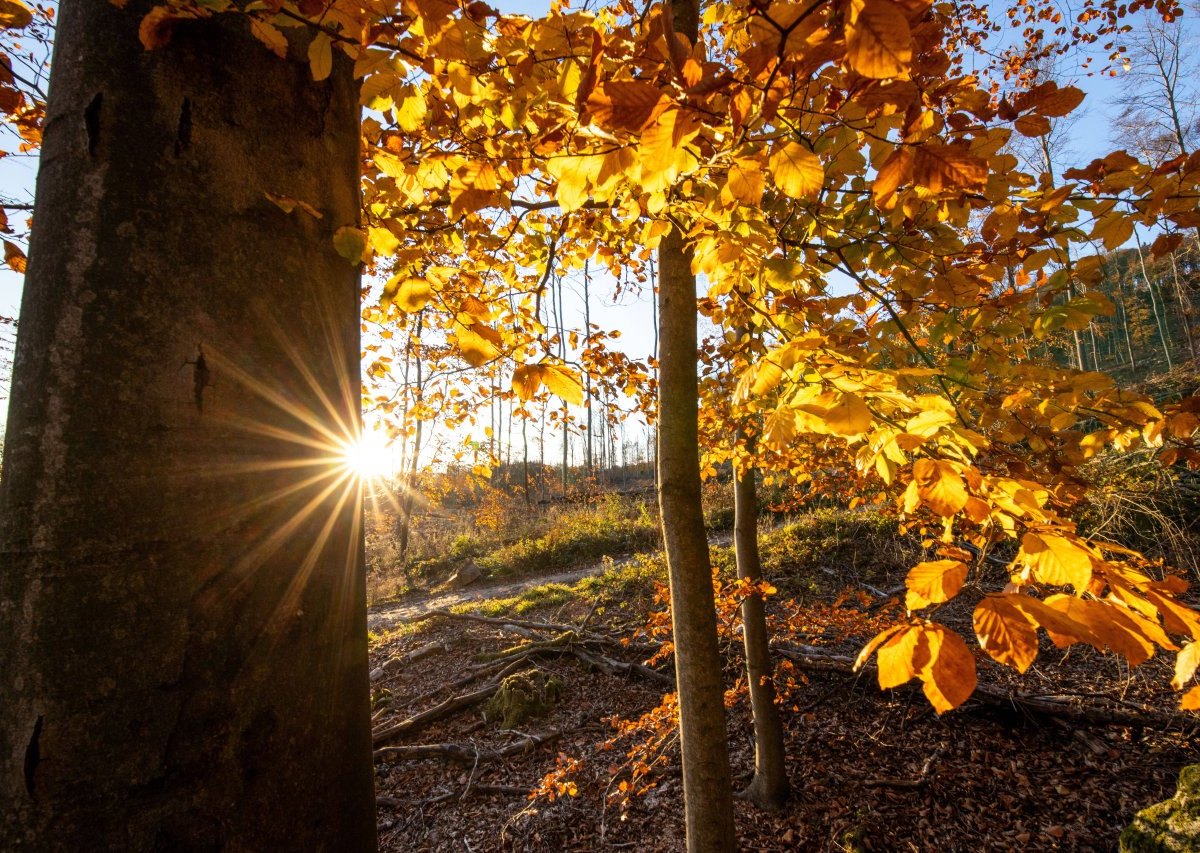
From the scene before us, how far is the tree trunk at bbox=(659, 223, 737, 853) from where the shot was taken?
1.97m

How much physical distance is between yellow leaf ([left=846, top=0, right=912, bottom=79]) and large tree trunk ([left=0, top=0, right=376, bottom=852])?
0.92 meters

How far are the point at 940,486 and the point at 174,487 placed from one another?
1392 millimetres

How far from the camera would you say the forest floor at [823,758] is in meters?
3.34

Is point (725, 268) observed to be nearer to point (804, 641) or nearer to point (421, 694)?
point (804, 641)

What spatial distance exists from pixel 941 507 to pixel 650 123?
3.16ft

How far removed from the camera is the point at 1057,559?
949 mm

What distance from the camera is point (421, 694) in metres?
6.04

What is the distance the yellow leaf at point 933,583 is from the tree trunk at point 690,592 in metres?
0.98

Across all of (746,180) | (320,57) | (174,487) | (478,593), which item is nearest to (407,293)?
(320,57)

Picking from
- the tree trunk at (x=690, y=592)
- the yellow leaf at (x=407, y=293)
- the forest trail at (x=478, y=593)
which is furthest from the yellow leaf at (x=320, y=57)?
the forest trail at (x=478, y=593)

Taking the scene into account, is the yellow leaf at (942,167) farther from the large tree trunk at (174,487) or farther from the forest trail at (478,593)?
the forest trail at (478,593)

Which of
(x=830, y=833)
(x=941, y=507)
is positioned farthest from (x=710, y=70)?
(x=830, y=833)

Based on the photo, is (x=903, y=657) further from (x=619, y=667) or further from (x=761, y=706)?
(x=619, y=667)

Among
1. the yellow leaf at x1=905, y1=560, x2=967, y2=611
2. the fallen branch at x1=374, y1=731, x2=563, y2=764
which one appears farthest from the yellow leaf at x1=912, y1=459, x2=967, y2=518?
the fallen branch at x1=374, y1=731, x2=563, y2=764
